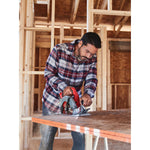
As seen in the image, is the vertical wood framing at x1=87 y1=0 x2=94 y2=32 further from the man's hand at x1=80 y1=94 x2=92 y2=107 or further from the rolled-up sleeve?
the man's hand at x1=80 y1=94 x2=92 y2=107

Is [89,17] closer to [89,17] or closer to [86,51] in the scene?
[89,17]

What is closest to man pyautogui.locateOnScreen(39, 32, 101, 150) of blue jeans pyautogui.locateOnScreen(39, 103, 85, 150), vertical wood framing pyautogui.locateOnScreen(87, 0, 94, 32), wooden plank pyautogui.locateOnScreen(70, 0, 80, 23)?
blue jeans pyautogui.locateOnScreen(39, 103, 85, 150)

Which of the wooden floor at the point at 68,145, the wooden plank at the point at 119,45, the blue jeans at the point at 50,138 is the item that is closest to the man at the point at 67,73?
the blue jeans at the point at 50,138

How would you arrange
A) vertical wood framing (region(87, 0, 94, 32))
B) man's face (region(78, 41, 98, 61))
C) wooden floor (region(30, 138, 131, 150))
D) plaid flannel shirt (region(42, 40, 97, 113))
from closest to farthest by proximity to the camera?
man's face (region(78, 41, 98, 61)) < plaid flannel shirt (region(42, 40, 97, 113)) < vertical wood framing (region(87, 0, 94, 32)) < wooden floor (region(30, 138, 131, 150))

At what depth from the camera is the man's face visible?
2.00 meters

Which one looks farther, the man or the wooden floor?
the wooden floor

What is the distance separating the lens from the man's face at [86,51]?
2.00 m

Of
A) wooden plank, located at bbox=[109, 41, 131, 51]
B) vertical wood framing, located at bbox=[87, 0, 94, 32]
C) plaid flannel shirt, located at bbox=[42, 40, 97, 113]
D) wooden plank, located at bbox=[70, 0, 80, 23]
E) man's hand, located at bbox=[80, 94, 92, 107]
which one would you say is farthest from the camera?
wooden plank, located at bbox=[109, 41, 131, 51]

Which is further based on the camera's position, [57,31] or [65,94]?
[57,31]
